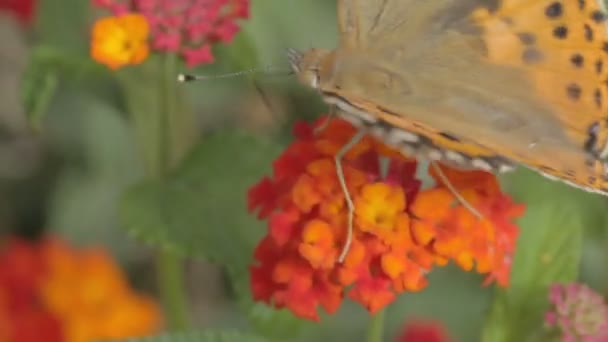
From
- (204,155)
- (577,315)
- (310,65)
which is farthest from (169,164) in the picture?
(577,315)

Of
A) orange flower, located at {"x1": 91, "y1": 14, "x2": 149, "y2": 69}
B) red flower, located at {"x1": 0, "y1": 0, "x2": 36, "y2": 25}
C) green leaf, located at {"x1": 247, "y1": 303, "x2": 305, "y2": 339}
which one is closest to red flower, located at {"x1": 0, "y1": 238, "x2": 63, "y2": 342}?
red flower, located at {"x1": 0, "y1": 0, "x2": 36, "y2": 25}

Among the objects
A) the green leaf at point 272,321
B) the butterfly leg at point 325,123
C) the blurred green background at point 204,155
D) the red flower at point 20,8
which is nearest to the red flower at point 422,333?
the blurred green background at point 204,155

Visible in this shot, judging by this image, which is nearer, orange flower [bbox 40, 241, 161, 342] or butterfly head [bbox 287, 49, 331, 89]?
butterfly head [bbox 287, 49, 331, 89]

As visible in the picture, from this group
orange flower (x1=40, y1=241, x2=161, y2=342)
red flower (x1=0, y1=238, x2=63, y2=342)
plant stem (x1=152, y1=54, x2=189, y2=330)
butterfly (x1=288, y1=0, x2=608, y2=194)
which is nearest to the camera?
butterfly (x1=288, y1=0, x2=608, y2=194)

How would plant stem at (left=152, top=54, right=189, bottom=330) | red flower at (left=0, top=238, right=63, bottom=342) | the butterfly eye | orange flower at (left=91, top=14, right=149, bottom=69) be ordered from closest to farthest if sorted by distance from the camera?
1. the butterfly eye
2. orange flower at (left=91, top=14, right=149, bottom=69)
3. plant stem at (left=152, top=54, right=189, bottom=330)
4. red flower at (left=0, top=238, right=63, bottom=342)

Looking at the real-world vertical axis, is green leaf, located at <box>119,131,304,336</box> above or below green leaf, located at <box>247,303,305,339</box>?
above

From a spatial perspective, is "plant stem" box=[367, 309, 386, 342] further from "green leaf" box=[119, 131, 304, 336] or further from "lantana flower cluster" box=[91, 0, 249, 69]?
"lantana flower cluster" box=[91, 0, 249, 69]

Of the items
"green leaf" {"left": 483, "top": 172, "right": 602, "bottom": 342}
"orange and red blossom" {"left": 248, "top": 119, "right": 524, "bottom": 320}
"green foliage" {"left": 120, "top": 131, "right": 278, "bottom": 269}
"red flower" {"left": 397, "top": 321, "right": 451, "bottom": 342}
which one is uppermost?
"orange and red blossom" {"left": 248, "top": 119, "right": 524, "bottom": 320}
